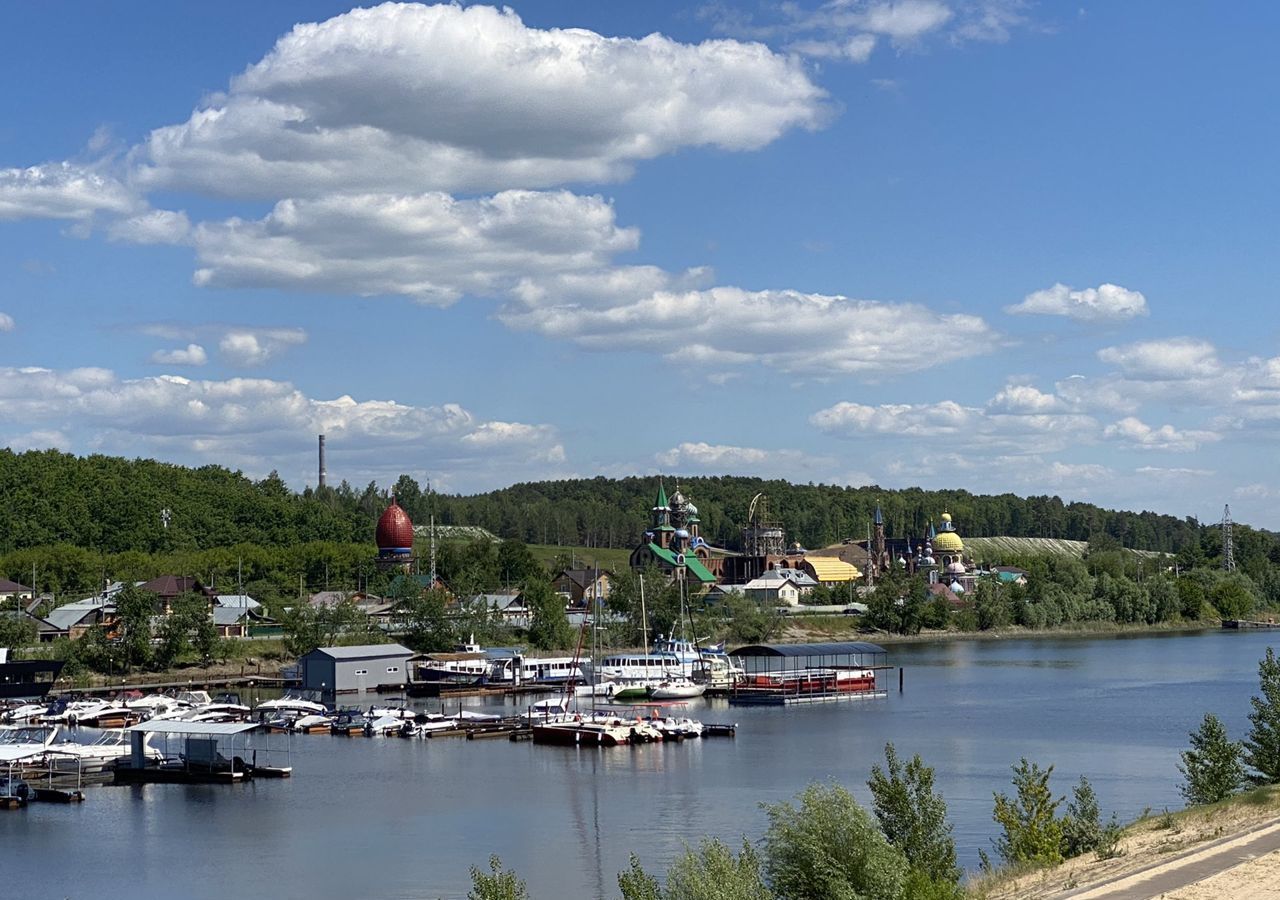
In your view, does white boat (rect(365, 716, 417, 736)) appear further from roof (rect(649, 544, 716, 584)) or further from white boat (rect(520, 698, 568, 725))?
roof (rect(649, 544, 716, 584))

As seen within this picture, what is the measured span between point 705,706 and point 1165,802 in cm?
3314

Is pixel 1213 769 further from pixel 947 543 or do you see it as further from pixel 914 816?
pixel 947 543

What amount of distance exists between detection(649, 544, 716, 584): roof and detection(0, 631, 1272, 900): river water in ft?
231

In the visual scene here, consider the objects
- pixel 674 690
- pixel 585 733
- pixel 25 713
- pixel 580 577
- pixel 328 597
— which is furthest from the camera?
pixel 580 577

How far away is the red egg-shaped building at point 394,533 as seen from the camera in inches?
4461

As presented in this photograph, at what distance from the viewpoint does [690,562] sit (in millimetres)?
145500

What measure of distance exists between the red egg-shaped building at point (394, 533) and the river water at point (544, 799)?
162 ft

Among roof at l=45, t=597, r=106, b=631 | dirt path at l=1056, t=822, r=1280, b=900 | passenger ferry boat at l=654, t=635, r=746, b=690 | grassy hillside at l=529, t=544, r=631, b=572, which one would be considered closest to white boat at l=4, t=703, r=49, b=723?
roof at l=45, t=597, r=106, b=631

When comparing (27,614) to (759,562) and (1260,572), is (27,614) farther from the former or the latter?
(1260,572)

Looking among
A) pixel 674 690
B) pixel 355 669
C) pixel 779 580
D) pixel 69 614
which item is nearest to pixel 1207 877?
pixel 674 690

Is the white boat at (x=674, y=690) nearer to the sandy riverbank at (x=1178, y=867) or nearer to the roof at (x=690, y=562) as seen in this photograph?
the sandy riverbank at (x=1178, y=867)

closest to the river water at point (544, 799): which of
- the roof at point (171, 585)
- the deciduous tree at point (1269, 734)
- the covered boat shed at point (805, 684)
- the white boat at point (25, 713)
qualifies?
the deciduous tree at point (1269, 734)

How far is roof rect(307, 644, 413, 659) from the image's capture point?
7675 centimetres

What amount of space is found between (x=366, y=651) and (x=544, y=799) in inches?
1468
